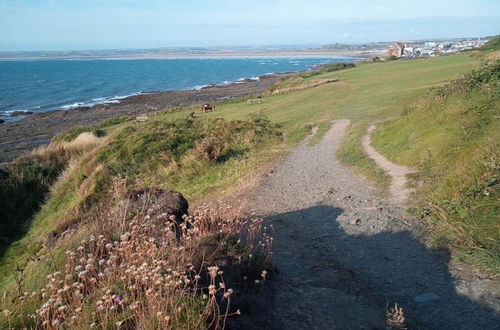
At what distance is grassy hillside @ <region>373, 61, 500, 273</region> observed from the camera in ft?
21.7

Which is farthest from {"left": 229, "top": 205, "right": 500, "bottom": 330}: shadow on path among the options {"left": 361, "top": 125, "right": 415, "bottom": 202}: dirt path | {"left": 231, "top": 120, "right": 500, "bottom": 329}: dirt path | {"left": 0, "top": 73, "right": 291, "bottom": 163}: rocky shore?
{"left": 0, "top": 73, "right": 291, "bottom": 163}: rocky shore

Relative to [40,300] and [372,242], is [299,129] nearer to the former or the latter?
[372,242]

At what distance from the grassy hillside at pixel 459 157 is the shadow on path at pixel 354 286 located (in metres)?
0.56

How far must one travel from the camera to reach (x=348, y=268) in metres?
6.25

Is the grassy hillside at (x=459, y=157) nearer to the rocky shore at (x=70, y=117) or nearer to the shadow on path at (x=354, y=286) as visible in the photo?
the shadow on path at (x=354, y=286)

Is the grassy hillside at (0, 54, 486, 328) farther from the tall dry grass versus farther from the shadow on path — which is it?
the shadow on path

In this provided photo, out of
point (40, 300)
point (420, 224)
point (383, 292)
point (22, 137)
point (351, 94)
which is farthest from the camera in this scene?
point (22, 137)

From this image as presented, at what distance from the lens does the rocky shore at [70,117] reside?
34406 mm

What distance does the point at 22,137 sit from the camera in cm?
3672

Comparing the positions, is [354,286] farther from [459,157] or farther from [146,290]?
[459,157]

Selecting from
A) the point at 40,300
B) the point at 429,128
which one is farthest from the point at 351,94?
the point at 40,300

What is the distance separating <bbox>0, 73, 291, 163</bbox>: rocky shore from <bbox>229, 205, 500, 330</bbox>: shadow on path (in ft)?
85.5

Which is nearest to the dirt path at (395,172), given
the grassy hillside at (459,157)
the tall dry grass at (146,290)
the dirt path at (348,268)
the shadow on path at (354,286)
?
the grassy hillside at (459,157)

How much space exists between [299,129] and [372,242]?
12640 millimetres
